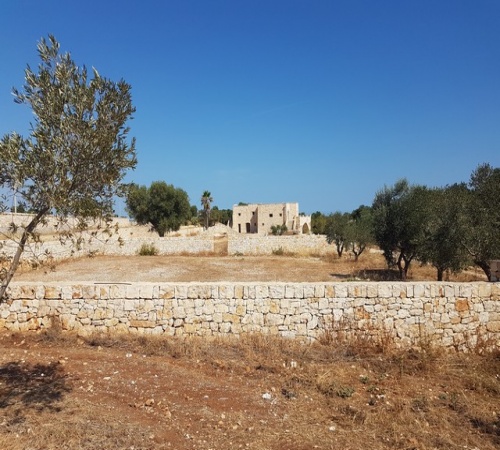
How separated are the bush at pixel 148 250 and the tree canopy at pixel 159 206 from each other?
925cm

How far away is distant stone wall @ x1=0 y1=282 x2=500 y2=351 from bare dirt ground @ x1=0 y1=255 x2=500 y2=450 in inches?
13.6

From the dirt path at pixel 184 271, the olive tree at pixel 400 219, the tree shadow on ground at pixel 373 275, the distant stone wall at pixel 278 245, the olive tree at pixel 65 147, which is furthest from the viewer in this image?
the distant stone wall at pixel 278 245

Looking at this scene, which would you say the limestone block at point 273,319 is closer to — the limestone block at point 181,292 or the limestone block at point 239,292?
the limestone block at point 239,292

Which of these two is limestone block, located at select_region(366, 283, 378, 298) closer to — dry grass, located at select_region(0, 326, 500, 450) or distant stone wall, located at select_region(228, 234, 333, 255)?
dry grass, located at select_region(0, 326, 500, 450)

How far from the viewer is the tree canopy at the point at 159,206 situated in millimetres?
43469

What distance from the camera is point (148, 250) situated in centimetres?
3469

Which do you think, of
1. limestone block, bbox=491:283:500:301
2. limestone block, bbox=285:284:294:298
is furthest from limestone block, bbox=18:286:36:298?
limestone block, bbox=491:283:500:301

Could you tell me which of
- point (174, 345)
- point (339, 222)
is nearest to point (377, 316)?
point (174, 345)

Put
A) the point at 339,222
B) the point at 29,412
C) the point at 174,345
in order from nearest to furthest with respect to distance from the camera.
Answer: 1. the point at 29,412
2. the point at 174,345
3. the point at 339,222

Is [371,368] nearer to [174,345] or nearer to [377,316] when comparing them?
[377,316]

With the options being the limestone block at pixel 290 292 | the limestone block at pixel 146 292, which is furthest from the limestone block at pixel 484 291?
the limestone block at pixel 146 292

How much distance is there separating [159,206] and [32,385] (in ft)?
126

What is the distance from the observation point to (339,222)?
34.0 meters

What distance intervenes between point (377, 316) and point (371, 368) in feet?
5.03
